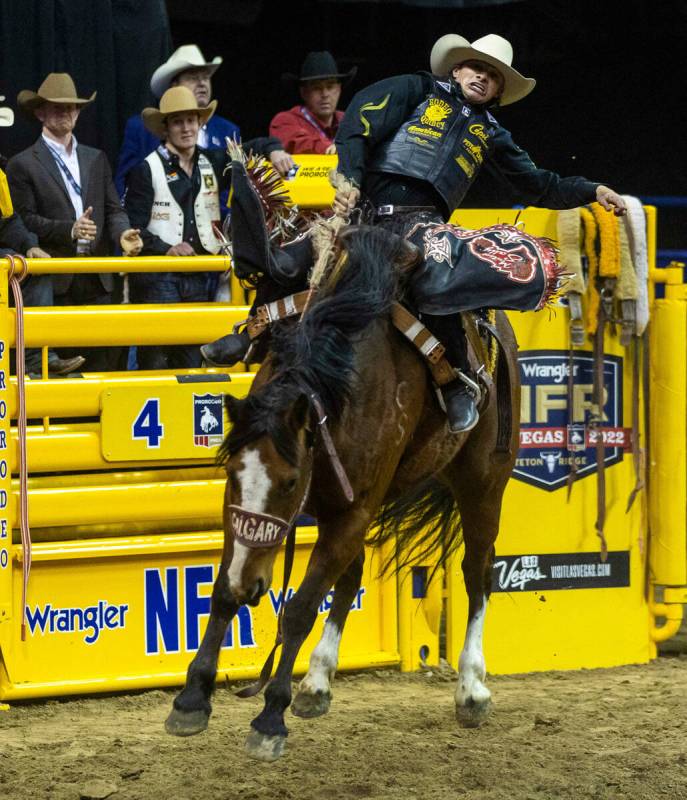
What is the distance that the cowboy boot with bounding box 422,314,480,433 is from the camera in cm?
478

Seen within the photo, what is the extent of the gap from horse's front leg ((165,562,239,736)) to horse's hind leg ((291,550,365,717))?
2.04ft

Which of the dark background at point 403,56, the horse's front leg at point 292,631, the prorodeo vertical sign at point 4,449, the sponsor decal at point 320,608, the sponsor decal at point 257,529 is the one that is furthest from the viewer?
the dark background at point 403,56

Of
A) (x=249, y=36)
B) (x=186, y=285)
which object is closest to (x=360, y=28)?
(x=249, y=36)

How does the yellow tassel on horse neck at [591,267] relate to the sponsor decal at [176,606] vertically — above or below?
above

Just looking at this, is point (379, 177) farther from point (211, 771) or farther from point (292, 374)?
point (211, 771)

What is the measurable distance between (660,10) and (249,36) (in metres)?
2.73

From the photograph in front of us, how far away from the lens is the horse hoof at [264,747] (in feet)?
13.2

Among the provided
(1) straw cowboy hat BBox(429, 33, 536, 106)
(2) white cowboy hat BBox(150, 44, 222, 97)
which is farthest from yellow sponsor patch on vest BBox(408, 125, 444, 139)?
(2) white cowboy hat BBox(150, 44, 222, 97)

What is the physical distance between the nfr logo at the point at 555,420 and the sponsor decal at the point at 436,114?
1.54m

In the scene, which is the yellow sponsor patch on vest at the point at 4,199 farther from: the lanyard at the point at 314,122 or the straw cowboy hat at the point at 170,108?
the lanyard at the point at 314,122

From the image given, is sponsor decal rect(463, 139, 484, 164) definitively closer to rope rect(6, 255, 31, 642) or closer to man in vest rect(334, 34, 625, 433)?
man in vest rect(334, 34, 625, 433)

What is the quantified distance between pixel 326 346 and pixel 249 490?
1.91ft

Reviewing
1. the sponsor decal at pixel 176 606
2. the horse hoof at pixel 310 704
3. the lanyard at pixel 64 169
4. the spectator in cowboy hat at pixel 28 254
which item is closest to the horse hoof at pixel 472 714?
the horse hoof at pixel 310 704

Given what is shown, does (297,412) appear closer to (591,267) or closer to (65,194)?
(591,267)
